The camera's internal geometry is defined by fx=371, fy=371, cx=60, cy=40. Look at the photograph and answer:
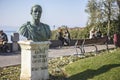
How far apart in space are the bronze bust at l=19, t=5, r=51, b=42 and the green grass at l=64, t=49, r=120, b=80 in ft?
5.88

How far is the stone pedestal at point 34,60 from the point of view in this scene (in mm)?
12055

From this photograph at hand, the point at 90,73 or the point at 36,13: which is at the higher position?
the point at 36,13

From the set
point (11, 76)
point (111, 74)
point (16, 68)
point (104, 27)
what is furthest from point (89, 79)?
point (104, 27)

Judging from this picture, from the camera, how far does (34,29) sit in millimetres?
12352

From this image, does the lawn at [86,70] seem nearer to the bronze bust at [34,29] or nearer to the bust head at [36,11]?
the bronze bust at [34,29]

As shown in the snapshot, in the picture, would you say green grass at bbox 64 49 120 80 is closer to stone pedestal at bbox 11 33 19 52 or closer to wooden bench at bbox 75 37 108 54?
wooden bench at bbox 75 37 108 54

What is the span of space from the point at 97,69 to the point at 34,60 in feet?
8.14

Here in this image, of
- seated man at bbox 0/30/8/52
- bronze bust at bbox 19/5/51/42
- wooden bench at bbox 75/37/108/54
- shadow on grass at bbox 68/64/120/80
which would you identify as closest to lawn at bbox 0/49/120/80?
shadow on grass at bbox 68/64/120/80

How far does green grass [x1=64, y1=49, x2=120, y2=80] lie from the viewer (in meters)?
12.4

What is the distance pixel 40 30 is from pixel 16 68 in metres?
3.11

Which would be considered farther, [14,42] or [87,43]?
[14,42]

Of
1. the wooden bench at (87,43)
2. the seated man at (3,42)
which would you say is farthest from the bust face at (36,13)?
the seated man at (3,42)

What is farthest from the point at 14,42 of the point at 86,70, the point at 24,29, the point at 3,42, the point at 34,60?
the point at 34,60

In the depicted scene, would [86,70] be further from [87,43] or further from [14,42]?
[14,42]
